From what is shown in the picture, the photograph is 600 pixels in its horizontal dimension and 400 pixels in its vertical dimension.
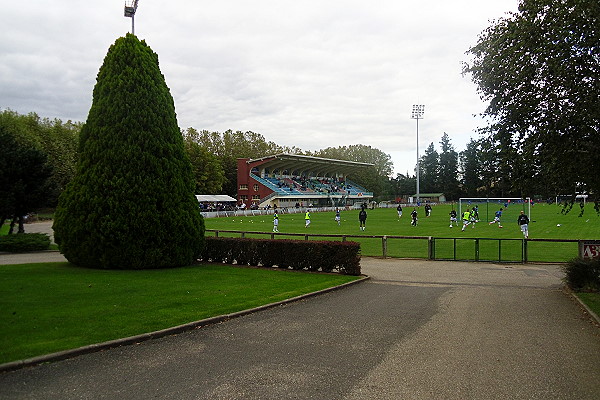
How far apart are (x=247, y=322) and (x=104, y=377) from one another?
10.5 feet

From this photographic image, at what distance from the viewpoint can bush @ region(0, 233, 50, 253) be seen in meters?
22.9

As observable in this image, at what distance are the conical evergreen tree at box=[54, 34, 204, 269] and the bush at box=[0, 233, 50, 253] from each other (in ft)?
31.5

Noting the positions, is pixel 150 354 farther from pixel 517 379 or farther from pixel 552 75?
pixel 552 75

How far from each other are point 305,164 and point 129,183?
8095 centimetres

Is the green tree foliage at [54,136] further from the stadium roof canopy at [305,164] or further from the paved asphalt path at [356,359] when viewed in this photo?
the paved asphalt path at [356,359]

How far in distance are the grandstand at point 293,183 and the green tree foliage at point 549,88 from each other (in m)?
67.8

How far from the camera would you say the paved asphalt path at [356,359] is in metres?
5.41

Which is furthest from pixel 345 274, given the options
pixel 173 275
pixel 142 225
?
pixel 142 225

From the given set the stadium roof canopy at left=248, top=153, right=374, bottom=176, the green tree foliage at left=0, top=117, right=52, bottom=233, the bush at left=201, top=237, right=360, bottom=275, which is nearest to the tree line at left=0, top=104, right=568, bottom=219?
the green tree foliage at left=0, top=117, right=52, bottom=233

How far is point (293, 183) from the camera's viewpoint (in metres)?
93.6

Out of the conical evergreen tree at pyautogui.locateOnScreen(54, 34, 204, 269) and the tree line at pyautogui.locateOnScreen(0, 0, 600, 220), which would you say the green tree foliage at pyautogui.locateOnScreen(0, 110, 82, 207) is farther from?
the tree line at pyautogui.locateOnScreen(0, 0, 600, 220)

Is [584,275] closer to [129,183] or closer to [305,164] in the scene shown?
[129,183]

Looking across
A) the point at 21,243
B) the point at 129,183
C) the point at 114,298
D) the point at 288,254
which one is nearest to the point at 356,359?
the point at 114,298

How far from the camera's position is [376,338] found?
7652 mm
